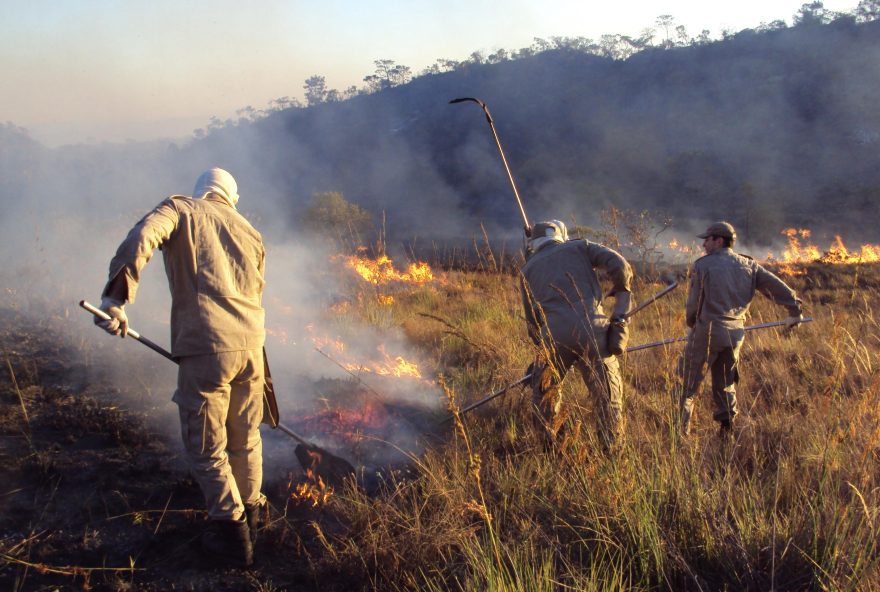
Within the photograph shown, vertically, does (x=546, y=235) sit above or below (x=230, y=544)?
above

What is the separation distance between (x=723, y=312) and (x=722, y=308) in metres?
0.03

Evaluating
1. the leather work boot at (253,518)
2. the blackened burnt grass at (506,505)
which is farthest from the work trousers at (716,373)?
the leather work boot at (253,518)

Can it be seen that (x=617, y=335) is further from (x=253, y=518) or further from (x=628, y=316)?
(x=253, y=518)

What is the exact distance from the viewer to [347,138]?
Answer: 58.4 m

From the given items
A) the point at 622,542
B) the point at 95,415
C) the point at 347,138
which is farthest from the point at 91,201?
the point at 347,138

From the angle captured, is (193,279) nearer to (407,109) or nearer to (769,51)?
(769,51)

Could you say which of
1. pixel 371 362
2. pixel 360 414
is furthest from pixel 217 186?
pixel 371 362

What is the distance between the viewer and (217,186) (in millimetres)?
3229

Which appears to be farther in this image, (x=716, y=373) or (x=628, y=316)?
(x=716, y=373)

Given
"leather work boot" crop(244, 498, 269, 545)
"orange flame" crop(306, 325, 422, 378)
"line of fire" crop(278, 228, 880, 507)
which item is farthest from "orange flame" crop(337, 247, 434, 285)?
"leather work boot" crop(244, 498, 269, 545)

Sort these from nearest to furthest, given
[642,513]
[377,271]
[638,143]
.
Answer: [642,513] < [377,271] < [638,143]

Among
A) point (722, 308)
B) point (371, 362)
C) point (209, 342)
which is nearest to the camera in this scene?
point (209, 342)

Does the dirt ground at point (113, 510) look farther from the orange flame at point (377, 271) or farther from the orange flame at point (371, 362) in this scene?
the orange flame at point (377, 271)

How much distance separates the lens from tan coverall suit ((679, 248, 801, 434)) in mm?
4383
